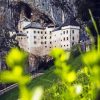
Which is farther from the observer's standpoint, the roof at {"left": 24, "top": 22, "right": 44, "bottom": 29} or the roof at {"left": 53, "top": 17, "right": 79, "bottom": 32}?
the roof at {"left": 24, "top": 22, "right": 44, "bottom": 29}

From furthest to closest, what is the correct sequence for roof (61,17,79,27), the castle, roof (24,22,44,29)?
roof (24,22,44,29) → roof (61,17,79,27) → the castle

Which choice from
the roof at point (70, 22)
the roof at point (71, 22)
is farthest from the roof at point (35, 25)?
the roof at point (71, 22)

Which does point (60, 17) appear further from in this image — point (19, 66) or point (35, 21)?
point (19, 66)

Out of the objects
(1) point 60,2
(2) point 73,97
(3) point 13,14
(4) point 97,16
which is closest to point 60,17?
(1) point 60,2

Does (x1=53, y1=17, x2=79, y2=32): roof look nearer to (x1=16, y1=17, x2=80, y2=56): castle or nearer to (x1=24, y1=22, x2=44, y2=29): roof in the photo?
(x1=16, y1=17, x2=80, y2=56): castle

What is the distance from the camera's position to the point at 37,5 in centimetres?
4012

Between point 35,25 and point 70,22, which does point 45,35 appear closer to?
point 35,25

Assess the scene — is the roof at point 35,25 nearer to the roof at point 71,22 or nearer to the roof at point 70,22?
the roof at point 70,22

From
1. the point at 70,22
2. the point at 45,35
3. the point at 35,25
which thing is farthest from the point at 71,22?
the point at 35,25

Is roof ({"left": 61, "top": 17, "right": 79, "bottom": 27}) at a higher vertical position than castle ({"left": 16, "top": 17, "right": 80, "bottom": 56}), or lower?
higher

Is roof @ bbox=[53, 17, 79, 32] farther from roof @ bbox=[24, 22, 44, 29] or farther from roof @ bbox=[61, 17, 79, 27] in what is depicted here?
roof @ bbox=[24, 22, 44, 29]

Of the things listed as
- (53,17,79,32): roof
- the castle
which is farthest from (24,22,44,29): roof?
(53,17,79,32): roof

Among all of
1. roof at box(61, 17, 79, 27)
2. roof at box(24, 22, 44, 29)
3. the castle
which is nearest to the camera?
the castle

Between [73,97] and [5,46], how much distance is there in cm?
3588
